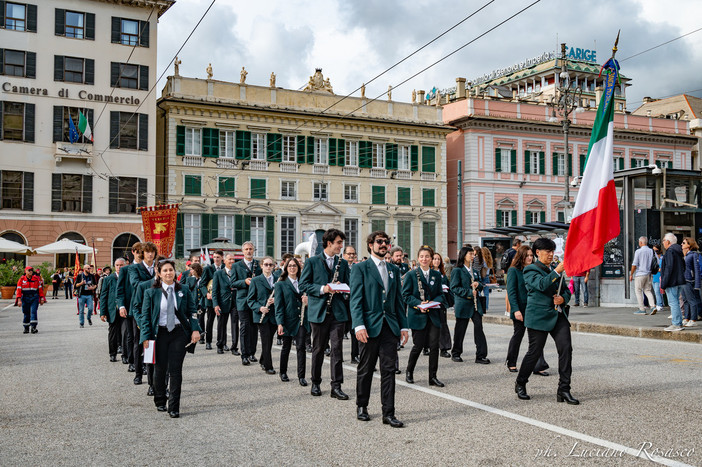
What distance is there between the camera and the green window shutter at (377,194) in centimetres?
4831

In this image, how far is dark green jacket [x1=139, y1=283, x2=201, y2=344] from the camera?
7.35m

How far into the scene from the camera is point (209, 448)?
19.4 ft

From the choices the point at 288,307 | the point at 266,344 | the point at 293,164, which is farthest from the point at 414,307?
the point at 293,164

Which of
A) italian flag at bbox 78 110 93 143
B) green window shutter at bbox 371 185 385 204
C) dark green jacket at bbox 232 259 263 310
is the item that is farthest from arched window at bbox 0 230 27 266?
dark green jacket at bbox 232 259 263 310

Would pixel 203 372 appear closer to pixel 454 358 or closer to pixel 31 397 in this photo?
pixel 31 397

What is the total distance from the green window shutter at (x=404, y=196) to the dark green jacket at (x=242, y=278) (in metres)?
36.9

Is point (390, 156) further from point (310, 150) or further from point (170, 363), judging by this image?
point (170, 363)

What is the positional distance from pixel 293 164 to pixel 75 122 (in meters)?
13.3

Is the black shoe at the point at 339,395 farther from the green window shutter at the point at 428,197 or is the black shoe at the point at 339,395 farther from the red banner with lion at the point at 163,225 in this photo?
the green window shutter at the point at 428,197

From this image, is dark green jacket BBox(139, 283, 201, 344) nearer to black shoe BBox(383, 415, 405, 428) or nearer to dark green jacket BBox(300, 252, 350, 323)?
dark green jacket BBox(300, 252, 350, 323)

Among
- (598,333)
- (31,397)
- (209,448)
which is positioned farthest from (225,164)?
(209,448)

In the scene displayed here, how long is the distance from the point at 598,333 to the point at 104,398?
1105 cm

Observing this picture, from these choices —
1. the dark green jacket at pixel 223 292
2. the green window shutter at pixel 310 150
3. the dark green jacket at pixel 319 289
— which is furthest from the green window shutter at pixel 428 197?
the dark green jacket at pixel 319 289

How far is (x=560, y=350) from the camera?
24.6 feet
